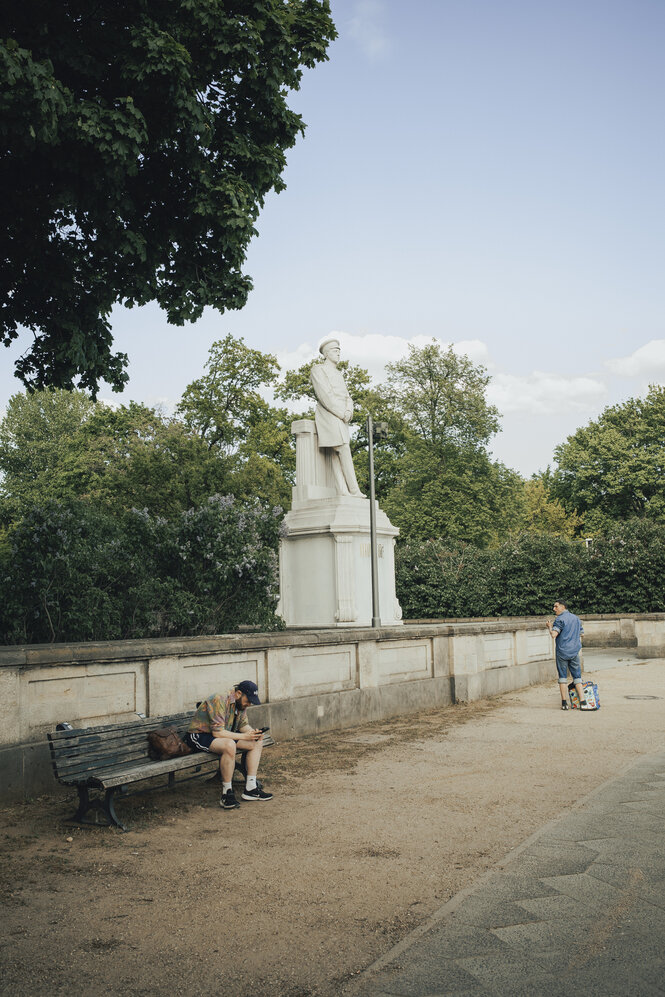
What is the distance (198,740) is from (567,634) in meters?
7.47

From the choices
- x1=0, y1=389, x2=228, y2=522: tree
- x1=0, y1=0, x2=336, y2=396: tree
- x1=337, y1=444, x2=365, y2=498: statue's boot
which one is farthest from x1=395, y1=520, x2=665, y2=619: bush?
x1=0, y1=0, x2=336, y2=396: tree

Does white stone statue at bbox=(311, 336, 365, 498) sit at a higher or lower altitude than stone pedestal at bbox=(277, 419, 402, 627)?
higher

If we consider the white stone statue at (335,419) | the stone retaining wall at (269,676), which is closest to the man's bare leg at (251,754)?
the stone retaining wall at (269,676)

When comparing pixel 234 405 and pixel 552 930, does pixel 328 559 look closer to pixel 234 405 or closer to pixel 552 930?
pixel 552 930

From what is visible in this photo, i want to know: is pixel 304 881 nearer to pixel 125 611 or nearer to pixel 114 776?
pixel 114 776

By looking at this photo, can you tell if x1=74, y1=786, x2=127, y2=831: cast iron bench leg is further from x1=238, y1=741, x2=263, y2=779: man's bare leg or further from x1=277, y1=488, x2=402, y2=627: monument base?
x1=277, y1=488, x2=402, y2=627: monument base

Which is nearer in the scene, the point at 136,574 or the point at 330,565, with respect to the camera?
the point at 136,574

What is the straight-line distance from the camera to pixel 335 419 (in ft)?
57.1

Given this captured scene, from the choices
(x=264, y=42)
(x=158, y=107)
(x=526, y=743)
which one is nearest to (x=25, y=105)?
(x=158, y=107)

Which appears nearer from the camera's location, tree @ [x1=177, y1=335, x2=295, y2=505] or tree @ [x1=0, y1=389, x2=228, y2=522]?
tree @ [x1=0, y1=389, x2=228, y2=522]

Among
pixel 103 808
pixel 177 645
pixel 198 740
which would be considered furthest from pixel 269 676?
pixel 103 808

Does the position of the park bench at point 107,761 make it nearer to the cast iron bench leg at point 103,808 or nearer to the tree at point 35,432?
the cast iron bench leg at point 103,808

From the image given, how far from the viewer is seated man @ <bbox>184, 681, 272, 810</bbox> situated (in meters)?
6.84

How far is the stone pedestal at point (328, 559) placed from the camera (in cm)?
1630
